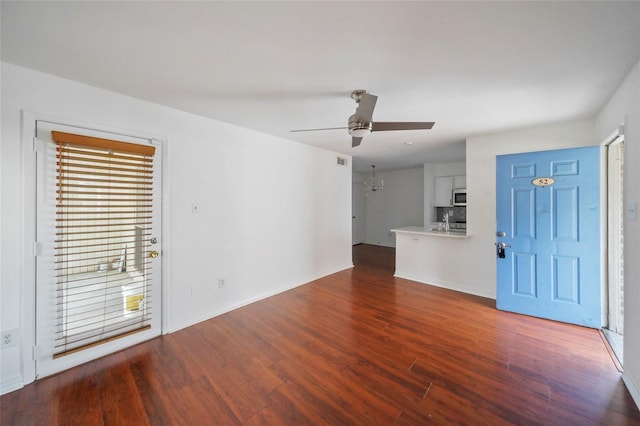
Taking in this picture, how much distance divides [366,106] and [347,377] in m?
2.18

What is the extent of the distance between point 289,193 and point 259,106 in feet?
5.43

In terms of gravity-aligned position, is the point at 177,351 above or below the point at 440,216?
below

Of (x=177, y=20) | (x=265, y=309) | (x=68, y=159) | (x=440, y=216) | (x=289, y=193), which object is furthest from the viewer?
(x=440, y=216)

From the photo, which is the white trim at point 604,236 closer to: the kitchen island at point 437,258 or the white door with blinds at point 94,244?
the kitchen island at point 437,258

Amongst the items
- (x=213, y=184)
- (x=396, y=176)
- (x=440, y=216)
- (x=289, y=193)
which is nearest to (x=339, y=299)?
(x=289, y=193)

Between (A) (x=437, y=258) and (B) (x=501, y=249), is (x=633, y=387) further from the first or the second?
(A) (x=437, y=258)

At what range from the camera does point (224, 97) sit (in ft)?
7.86

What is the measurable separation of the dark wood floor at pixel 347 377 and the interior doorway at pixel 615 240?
0.94 feet

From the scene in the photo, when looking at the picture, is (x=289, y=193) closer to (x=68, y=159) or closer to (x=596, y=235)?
(x=68, y=159)

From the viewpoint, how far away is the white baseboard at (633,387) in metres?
1.72

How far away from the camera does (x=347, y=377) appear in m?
1.98

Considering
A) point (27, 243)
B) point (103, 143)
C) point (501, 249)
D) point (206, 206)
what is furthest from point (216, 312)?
point (501, 249)

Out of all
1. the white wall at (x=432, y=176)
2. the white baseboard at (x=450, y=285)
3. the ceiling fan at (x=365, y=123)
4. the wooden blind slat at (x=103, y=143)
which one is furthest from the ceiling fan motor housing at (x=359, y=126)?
the white wall at (x=432, y=176)

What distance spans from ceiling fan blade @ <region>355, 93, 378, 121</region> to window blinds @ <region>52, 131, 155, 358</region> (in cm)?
209
